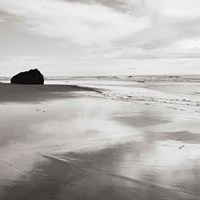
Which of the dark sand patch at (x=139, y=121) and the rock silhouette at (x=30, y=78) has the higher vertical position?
the rock silhouette at (x=30, y=78)

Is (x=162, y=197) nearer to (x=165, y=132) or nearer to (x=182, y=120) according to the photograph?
(x=165, y=132)

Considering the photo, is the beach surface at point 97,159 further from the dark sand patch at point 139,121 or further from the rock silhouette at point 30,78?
the rock silhouette at point 30,78

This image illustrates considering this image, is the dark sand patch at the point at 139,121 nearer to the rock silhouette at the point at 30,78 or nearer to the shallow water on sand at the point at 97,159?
the shallow water on sand at the point at 97,159

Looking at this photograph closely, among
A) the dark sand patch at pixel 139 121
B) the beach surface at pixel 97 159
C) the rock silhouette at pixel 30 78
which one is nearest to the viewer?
the beach surface at pixel 97 159

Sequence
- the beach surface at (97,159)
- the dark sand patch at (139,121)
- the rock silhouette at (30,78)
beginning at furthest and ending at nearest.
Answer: the rock silhouette at (30,78) < the dark sand patch at (139,121) < the beach surface at (97,159)

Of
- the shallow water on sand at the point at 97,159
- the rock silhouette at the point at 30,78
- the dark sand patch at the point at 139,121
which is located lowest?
the shallow water on sand at the point at 97,159

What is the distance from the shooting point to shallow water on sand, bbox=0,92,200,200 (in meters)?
3.34

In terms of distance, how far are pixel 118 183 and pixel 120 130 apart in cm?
324

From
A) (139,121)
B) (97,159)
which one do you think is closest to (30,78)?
(139,121)

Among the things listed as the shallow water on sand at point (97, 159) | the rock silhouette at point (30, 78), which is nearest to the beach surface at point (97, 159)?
the shallow water on sand at point (97, 159)

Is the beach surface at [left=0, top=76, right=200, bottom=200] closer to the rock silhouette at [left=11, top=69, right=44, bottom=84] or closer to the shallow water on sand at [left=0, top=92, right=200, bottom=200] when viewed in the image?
the shallow water on sand at [left=0, top=92, right=200, bottom=200]

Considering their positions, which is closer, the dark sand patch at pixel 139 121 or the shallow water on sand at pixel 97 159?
the shallow water on sand at pixel 97 159

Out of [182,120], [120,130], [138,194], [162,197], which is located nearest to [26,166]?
[138,194]

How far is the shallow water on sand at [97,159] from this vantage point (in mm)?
3338
